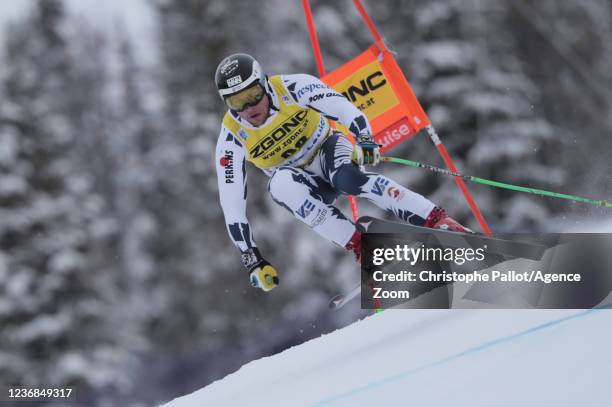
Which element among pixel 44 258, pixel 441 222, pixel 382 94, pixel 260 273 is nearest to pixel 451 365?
pixel 441 222

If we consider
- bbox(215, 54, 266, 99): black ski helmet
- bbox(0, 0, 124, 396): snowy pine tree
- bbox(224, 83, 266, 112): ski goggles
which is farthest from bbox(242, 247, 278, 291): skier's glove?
bbox(0, 0, 124, 396): snowy pine tree

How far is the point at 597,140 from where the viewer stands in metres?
15.0

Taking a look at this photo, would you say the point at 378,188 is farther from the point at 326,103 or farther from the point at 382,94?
the point at 382,94

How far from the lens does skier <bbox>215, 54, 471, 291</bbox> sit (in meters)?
5.17

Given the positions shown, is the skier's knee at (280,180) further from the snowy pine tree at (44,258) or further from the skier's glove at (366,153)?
the snowy pine tree at (44,258)

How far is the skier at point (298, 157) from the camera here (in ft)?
17.0

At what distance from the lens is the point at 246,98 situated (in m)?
5.24

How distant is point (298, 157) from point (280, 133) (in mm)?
219

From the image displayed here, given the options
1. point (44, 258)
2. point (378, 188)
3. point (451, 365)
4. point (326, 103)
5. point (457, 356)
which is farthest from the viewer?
point (44, 258)

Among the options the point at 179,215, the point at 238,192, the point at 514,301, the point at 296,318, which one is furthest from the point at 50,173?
the point at 514,301

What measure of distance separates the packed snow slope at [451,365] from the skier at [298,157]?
69 cm

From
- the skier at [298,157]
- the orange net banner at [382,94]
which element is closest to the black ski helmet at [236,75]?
the skier at [298,157]

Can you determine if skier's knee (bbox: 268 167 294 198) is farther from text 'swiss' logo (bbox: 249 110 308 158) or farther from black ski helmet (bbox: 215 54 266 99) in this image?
black ski helmet (bbox: 215 54 266 99)

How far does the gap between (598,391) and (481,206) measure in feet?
33.0
